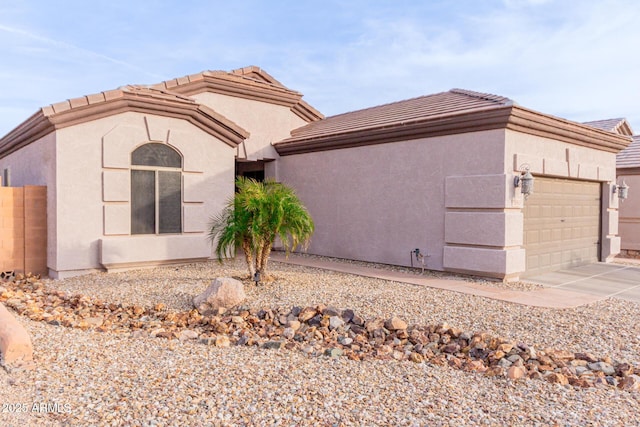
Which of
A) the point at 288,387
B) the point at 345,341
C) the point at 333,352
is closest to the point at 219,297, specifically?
the point at 345,341

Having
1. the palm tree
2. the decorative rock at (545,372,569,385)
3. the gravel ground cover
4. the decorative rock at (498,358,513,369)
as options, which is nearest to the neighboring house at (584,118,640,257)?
the gravel ground cover

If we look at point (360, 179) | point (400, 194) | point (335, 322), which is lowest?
point (335, 322)

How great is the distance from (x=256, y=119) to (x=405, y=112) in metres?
4.80

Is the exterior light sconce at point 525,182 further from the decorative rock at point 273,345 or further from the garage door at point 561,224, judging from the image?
the decorative rock at point 273,345

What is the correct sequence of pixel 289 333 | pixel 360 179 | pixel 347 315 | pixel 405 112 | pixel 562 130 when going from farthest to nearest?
pixel 360 179 → pixel 405 112 → pixel 562 130 → pixel 347 315 → pixel 289 333

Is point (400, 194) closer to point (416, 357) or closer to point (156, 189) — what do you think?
point (156, 189)

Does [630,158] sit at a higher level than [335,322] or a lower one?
higher

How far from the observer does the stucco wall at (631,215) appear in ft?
52.1

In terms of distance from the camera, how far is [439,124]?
9844mm

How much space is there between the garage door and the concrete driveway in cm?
31

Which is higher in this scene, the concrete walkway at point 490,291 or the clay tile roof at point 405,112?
the clay tile roof at point 405,112

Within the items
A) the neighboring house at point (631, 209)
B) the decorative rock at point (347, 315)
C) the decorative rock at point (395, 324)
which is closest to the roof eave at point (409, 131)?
the decorative rock at point (395, 324)

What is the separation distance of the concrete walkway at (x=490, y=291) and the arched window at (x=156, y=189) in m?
3.68

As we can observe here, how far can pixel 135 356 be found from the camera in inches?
190
